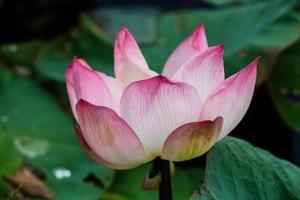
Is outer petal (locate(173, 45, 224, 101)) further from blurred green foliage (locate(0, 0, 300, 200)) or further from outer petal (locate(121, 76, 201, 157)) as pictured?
blurred green foliage (locate(0, 0, 300, 200))

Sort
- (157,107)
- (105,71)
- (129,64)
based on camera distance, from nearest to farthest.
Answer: (157,107)
(129,64)
(105,71)

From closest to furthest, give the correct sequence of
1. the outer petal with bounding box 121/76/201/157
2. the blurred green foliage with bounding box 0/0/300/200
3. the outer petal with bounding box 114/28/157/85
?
1. the outer petal with bounding box 121/76/201/157
2. the outer petal with bounding box 114/28/157/85
3. the blurred green foliage with bounding box 0/0/300/200

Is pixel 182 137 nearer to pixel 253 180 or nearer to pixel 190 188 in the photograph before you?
pixel 253 180

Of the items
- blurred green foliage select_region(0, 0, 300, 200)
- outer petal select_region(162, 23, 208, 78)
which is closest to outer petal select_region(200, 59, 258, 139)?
outer petal select_region(162, 23, 208, 78)

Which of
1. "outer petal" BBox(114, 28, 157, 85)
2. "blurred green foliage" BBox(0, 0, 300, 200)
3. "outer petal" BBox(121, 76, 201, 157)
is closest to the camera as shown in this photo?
"outer petal" BBox(121, 76, 201, 157)

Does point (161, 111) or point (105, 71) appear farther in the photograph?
point (105, 71)

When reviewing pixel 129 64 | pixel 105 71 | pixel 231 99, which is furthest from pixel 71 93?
pixel 105 71

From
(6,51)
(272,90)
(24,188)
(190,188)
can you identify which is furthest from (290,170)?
(6,51)

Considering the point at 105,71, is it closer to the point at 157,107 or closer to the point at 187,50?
the point at 187,50
